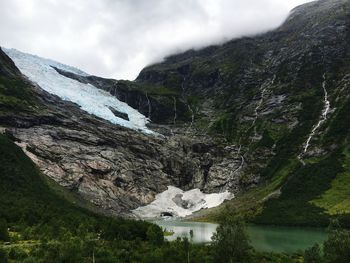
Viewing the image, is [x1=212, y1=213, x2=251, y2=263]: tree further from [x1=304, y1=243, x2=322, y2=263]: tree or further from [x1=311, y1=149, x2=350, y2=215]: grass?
[x1=311, y1=149, x2=350, y2=215]: grass

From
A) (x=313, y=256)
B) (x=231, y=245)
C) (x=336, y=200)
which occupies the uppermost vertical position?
(x=336, y=200)

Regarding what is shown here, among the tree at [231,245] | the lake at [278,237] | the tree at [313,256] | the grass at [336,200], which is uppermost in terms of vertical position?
the grass at [336,200]

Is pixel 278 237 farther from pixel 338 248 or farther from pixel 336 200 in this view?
pixel 338 248

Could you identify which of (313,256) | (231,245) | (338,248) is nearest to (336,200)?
(313,256)

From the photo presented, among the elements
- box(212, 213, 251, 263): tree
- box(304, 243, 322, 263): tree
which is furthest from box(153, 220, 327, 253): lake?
box(304, 243, 322, 263): tree

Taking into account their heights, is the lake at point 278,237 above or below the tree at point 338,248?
above

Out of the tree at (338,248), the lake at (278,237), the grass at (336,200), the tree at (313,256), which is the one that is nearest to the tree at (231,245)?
the tree at (313,256)

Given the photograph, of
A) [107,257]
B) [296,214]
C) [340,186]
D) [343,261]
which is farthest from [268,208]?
[343,261]

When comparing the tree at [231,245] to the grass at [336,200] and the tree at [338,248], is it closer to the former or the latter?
the tree at [338,248]
